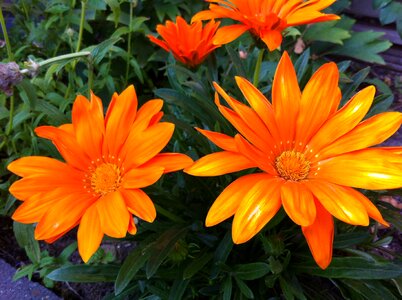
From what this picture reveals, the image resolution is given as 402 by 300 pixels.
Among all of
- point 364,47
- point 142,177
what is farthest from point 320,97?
point 364,47

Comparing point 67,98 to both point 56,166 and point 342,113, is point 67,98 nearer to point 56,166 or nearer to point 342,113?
point 56,166

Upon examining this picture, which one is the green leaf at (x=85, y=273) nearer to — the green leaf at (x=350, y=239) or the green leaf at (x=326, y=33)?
the green leaf at (x=350, y=239)

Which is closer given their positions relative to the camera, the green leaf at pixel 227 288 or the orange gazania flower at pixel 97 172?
the orange gazania flower at pixel 97 172

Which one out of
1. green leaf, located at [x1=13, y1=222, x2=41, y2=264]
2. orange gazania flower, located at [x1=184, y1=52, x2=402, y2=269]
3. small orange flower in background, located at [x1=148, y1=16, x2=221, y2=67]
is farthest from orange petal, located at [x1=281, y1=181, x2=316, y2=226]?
green leaf, located at [x1=13, y1=222, x2=41, y2=264]

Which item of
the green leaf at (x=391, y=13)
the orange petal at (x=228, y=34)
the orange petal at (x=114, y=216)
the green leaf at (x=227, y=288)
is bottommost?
the green leaf at (x=227, y=288)

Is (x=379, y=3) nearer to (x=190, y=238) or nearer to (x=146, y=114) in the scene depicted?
(x=190, y=238)

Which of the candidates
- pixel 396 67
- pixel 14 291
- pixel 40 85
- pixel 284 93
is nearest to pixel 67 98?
pixel 40 85

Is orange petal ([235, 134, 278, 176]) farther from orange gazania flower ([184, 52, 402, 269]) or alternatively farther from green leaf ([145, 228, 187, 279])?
green leaf ([145, 228, 187, 279])

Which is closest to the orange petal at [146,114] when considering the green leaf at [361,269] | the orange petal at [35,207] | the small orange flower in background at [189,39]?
the orange petal at [35,207]
